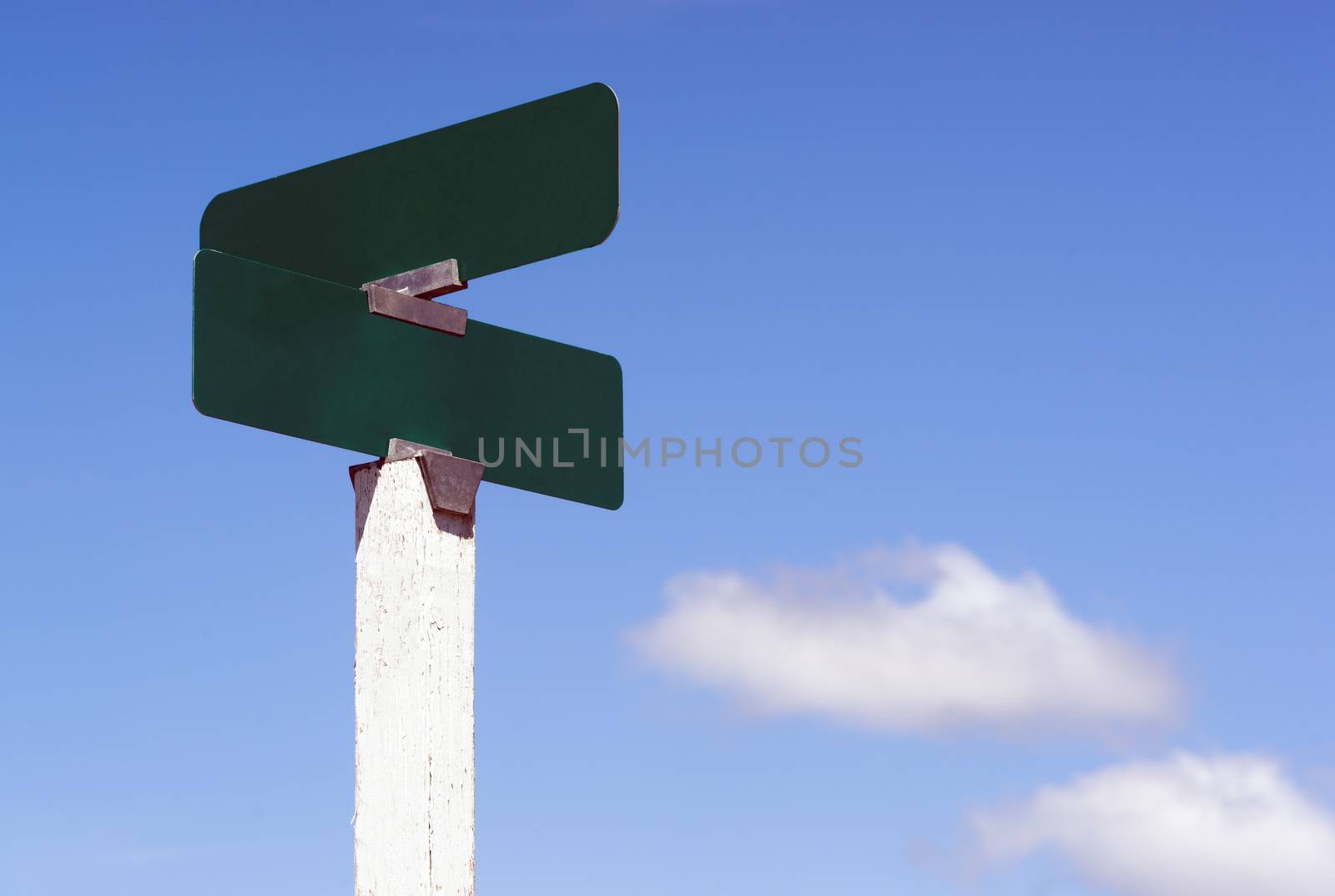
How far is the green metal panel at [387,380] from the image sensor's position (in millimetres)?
2881

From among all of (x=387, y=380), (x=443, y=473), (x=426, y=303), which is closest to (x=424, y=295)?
(x=426, y=303)

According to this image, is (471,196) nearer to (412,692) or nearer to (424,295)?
(424,295)

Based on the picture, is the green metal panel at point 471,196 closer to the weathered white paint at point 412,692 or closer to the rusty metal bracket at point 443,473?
the rusty metal bracket at point 443,473

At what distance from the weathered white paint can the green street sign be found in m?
0.17

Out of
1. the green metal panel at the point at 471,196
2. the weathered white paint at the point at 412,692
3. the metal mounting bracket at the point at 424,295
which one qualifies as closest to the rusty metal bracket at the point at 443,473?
the weathered white paint at the point at 412,692

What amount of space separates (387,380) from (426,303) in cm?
19

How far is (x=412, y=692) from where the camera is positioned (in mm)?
2924

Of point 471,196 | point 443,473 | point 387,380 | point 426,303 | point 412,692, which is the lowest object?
point 412,692

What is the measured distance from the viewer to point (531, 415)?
3293 millimetres

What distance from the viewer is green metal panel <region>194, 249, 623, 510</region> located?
2881 millimetres

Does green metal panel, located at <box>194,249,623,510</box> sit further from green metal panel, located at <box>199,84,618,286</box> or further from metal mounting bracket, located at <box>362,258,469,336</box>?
green metal panel, located at <box>199,84,618,286</box>

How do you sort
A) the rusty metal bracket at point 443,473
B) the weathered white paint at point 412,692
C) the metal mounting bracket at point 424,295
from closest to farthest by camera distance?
the weathered white paint at point 412,692 < the rusty metal bracket at point 443,473 < the metal mounting bracket at point 424,295

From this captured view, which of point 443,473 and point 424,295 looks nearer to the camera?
point 443,473

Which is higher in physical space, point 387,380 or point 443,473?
point 387,380
